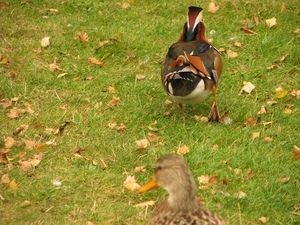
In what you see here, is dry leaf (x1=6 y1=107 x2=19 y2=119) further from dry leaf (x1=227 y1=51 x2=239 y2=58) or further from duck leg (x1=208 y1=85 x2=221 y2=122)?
dry leaf (x1=227 y1=51 x2=239 y2=58)

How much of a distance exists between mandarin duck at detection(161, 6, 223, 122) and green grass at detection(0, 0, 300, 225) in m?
0.28

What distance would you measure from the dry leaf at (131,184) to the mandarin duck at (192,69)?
3.72 ft

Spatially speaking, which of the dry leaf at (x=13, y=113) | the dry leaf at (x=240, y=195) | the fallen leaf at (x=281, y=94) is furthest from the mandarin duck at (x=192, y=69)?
the dry leaf at (x=13, y=113)

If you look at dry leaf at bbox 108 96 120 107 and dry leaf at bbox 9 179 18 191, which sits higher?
dry leaf at bbox 9 179 18 191

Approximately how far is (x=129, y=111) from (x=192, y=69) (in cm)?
85

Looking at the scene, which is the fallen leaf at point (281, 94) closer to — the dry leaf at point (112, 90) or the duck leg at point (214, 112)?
the duck leg at point (214, 112)

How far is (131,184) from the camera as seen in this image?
5.16 metres

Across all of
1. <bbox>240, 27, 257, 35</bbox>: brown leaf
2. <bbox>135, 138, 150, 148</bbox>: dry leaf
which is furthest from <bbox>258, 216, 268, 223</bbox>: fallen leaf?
<bbox>240, 27, 257, 35</bbox>: brown leaf

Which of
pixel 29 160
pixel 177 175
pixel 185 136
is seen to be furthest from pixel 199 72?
pixel 177 175

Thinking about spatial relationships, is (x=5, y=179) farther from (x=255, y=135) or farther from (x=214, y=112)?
(x=255, y=135)

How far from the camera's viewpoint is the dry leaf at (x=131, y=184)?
5.12 m

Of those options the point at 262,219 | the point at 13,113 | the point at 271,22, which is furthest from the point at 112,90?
the point at 262,219

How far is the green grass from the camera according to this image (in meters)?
4.97

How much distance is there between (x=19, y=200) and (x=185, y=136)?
1.68 metres
